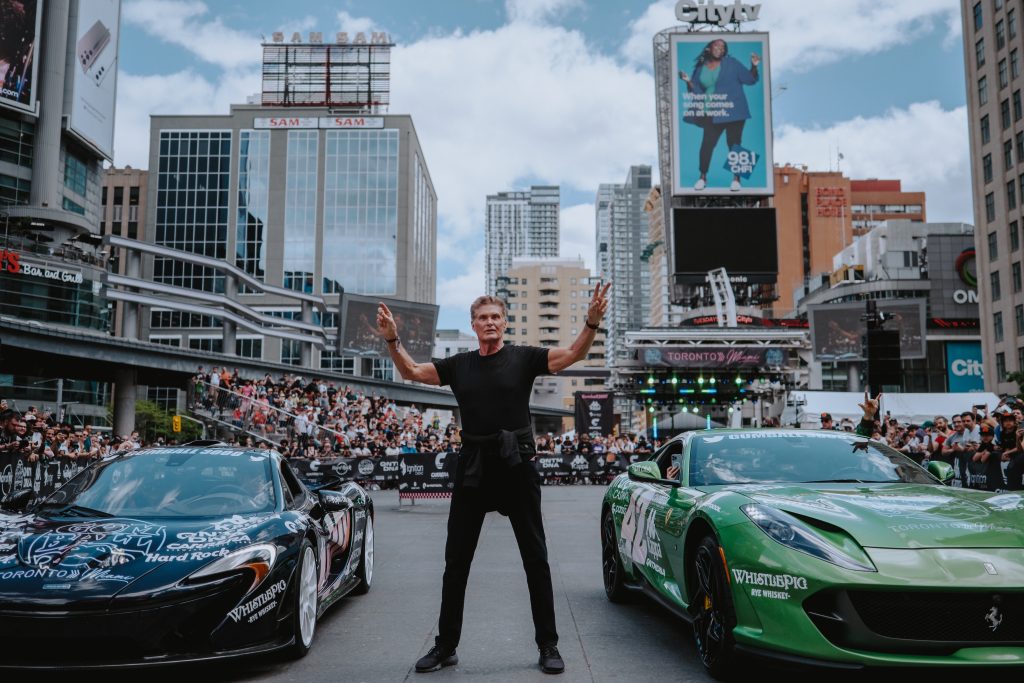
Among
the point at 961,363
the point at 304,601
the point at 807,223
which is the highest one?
the point at 807,223

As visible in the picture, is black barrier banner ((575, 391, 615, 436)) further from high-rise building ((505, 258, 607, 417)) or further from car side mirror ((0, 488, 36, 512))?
high-rise building ((505, 258, 607, 417))

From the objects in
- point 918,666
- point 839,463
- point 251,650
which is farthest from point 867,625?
point 251,650

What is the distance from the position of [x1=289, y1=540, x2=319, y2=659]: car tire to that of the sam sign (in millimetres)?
91638

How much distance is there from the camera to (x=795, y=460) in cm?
565

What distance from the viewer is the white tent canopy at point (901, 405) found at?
3400cm

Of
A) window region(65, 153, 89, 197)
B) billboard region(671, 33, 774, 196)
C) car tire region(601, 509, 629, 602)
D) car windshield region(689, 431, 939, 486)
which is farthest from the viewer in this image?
billboard region(671, 33, 774, 196)

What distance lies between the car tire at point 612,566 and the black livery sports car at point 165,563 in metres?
2.26

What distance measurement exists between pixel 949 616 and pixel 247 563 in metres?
3.30

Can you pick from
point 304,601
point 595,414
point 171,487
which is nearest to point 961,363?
point 595,414

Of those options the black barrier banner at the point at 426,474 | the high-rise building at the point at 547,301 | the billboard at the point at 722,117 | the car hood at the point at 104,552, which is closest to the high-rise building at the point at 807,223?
the high-rise building at the point at 547,301

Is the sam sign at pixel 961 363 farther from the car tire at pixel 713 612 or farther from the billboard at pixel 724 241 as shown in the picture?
the car tire at pixel 713 612

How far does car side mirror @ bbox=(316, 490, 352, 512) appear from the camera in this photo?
6.12 m

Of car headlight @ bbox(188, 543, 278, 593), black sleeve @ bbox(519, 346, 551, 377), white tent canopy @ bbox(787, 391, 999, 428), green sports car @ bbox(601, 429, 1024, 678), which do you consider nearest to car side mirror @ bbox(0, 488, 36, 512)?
car headlight @ bbox(188, 543, 278, 593)

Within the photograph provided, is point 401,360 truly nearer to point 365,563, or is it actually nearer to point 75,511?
point 75,511
